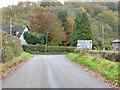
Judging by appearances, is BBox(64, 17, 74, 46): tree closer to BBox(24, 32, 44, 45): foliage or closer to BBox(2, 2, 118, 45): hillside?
BBox(2, 2, 118, 45): hillside

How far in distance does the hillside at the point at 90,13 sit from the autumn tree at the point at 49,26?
6.29 m

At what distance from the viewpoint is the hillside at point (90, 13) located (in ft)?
211

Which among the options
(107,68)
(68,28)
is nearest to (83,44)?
(107,68)

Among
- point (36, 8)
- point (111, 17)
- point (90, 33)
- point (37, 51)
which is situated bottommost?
point (37, 51)

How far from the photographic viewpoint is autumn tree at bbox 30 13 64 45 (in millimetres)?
61406

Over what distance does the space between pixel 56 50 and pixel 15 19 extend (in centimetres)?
2491

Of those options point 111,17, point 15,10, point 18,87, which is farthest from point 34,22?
point 18,87

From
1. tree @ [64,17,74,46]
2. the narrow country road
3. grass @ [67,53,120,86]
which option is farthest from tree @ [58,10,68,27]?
the narrow country road

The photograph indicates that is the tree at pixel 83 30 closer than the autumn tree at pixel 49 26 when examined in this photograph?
Yes

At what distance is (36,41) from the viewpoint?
5869 cm

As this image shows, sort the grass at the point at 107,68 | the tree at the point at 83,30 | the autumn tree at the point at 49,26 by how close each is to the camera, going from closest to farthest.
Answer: the grass at the point at 107,68 → the tree at the point at 83,30 → the autumn tree at the point at 49,26

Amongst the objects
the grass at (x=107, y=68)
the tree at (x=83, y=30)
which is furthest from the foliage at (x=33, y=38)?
the grass at (x=107, y=68)

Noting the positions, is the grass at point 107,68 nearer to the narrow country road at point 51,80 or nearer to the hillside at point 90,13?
the narrow country road at point 51,80

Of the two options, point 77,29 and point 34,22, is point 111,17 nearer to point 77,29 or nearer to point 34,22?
point 77,29
